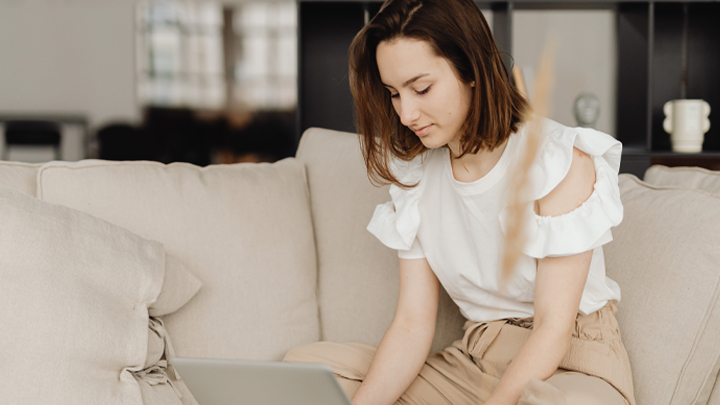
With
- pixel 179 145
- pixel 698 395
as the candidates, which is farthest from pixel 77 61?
pixel 698 395

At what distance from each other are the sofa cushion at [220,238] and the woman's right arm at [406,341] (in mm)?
279

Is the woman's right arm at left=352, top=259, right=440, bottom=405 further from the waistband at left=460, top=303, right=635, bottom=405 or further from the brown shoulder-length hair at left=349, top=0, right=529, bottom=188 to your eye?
the brown shoulder-length hair at left=349, top=0, right=529, bottom=188

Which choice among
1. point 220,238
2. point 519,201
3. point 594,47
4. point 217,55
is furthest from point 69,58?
point 519,201

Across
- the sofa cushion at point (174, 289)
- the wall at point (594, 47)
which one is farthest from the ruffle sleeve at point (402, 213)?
the wall at point (594, 47)

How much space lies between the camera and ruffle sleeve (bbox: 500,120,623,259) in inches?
33.0

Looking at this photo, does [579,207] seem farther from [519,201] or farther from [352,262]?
[519,201]

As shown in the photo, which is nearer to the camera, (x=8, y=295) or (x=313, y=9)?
(x=8, y=295)

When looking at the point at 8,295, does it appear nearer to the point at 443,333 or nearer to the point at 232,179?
the point at 232,179

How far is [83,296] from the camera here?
2.95 feet

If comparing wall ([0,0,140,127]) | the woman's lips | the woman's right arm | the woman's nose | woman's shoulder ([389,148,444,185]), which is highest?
wall ([0,0,140,127])

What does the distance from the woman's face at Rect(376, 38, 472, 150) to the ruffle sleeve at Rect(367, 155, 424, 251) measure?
0.20 m

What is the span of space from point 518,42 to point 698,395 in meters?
2.04

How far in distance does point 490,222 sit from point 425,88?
0.89 ft

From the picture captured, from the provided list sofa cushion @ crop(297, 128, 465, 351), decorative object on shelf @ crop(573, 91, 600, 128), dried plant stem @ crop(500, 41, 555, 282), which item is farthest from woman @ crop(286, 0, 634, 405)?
decorative object on shelf @ crop(573, 91, 600, 128)
